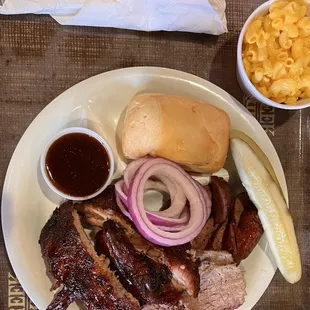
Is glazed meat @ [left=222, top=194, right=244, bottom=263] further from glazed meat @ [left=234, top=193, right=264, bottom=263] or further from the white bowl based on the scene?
the white bowl

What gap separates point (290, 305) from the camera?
2236 mm

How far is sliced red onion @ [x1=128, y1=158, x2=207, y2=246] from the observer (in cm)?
185

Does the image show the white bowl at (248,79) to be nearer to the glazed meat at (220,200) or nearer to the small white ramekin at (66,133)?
the glazed meat at (220,200)

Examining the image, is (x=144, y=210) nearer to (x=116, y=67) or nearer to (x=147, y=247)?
(x=147, y=247)

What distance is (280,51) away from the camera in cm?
195

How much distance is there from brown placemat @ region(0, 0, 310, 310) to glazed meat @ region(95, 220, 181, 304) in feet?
1.55

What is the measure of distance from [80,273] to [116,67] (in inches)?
34.1

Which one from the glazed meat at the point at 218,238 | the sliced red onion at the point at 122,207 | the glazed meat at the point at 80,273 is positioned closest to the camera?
the glazed meat at the point at 80,273

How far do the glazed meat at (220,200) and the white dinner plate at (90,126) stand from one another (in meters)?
0.13

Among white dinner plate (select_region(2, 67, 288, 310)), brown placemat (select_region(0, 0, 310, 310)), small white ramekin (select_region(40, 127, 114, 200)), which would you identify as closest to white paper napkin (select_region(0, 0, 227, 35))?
brown placemat (select_region(0, 0, 310, 310))

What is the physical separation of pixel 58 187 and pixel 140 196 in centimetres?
31

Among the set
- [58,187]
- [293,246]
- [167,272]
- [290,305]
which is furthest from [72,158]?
[290,305]

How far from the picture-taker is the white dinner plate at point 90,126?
1928 millimetres

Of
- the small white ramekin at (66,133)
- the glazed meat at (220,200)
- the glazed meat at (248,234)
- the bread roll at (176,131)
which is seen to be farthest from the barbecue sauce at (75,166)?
the glazed meat at (248,234)
